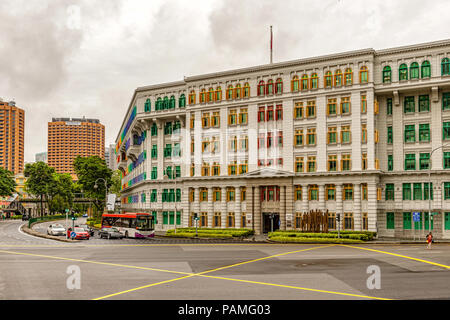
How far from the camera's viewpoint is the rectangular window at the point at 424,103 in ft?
184

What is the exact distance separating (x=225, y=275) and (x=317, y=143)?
125ft

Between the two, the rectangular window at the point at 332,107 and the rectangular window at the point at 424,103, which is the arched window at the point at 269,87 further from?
the rectangular window at the point at 424,103

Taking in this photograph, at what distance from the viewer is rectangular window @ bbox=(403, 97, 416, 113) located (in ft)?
187

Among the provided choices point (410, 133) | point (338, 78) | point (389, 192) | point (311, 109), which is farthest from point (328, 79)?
point (389, 192)

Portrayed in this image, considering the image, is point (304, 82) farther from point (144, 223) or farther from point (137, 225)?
point (137, 225)

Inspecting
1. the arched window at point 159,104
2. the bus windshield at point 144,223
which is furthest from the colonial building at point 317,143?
the bus windshield at point 144,223

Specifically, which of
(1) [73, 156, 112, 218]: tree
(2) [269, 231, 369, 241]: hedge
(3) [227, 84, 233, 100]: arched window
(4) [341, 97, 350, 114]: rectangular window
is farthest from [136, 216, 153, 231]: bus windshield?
(1) [73, 156, 112, 218]: tree

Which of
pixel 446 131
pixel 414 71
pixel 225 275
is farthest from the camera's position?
pixel 414 71

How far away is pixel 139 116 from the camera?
74.3 meters

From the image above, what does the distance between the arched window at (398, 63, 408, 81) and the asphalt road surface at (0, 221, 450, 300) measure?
27185 millimetres

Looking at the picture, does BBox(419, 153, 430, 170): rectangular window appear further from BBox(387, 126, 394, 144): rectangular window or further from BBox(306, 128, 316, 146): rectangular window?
BBox(306, 128, 316, 146): rectangular window

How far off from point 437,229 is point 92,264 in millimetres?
41367

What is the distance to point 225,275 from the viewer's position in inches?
960
